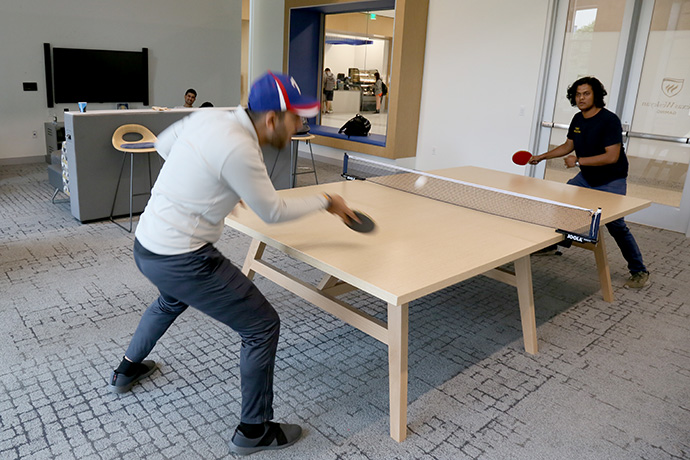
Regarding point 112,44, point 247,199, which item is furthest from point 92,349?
point 112,44

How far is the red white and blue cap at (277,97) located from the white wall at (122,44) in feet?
24.2

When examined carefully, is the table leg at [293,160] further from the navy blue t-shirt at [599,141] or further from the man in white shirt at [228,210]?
the man in white shirt at [228,210]

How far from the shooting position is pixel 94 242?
15.2ft

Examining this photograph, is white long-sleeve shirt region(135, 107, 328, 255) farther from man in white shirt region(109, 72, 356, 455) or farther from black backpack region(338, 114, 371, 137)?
black backpack region(338, 114, 371, 137)

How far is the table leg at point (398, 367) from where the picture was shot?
222cm

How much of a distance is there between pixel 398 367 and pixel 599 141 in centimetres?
285

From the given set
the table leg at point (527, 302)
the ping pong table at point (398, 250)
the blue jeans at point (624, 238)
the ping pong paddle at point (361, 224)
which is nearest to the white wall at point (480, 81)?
the blue jeans at point (624, 238)

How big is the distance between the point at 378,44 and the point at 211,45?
10.2 ft

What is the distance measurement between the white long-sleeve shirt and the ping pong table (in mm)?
373

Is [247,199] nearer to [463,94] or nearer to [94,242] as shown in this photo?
[94,242]

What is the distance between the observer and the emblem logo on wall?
18.6 ft

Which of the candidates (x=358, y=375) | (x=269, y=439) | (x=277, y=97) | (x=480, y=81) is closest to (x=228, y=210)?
(x=277, y=97)

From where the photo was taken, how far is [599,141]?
411 cm

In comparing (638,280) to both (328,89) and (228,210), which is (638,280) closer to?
(228,210)
